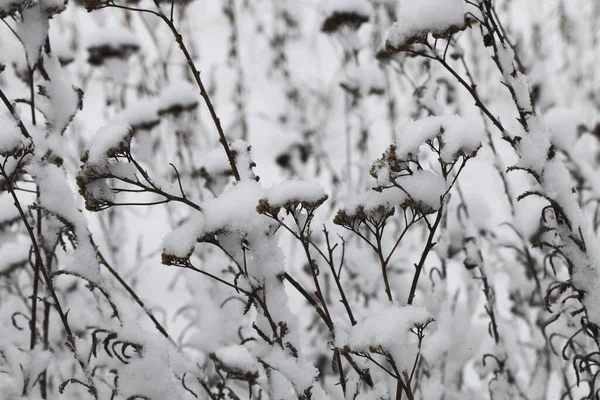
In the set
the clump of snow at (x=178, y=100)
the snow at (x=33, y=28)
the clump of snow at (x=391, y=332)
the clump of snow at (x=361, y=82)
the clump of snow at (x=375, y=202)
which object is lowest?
the clump of snow at (x=391, y=332)

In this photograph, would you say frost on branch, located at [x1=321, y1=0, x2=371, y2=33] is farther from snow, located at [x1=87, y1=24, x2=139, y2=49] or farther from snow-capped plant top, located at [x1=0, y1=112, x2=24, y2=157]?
snow-capped plant top, located at [x1=0, y1=112, x2=24, y2=157]

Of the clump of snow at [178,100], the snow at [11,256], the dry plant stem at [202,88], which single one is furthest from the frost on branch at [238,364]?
the clump of snow at [178,100]

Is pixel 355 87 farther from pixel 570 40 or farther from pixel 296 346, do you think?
pixel 570 40

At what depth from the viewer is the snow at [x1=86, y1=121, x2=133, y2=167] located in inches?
34.4

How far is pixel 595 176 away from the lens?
202 cm

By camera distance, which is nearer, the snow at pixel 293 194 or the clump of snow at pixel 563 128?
the snow at pixel 293 194

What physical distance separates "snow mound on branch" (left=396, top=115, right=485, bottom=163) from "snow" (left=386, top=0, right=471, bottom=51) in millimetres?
139

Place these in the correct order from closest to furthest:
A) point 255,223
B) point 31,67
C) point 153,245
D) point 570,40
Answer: point 255,223 → point 31,67 → point 153,245 → point 570,40

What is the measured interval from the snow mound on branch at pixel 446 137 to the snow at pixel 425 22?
139 millimetres

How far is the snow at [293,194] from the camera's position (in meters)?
0.86

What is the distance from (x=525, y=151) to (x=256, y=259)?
484 mm

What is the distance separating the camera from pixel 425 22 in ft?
3.01

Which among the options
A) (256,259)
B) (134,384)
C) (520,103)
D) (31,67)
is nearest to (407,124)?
(520,103)

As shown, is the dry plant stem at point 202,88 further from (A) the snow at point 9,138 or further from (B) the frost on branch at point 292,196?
(A) the snow at point 9,138
